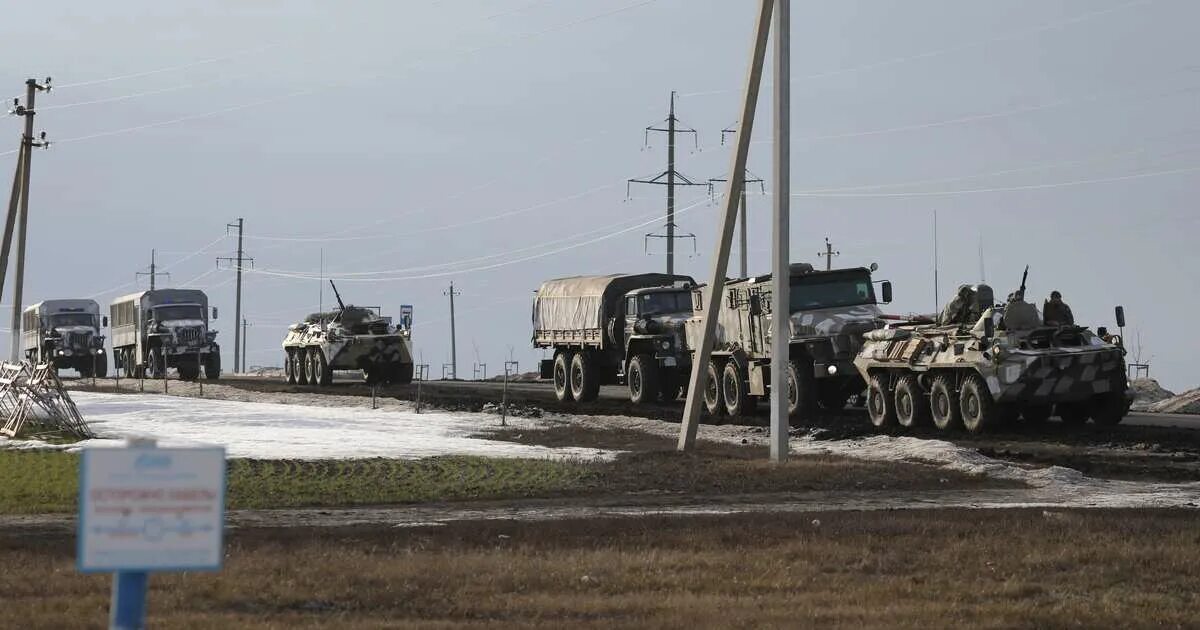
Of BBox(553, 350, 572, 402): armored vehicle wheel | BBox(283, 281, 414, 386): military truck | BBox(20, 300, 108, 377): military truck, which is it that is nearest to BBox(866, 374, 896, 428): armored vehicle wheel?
BBox(553, 350, 572, 402): armored vehicle wheel

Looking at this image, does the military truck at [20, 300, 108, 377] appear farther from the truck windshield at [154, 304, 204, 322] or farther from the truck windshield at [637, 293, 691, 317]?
the truck windshield at [637, 293, 691, 317]

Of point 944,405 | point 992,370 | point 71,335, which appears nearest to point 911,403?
point 944,405

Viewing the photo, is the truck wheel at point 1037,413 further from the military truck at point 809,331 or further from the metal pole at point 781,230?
the metal pole at point 781,230

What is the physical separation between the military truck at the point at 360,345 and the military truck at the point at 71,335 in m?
20.2

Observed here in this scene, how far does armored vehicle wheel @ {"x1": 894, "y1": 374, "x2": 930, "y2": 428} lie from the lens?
30.5 m

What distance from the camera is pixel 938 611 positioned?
11094mm

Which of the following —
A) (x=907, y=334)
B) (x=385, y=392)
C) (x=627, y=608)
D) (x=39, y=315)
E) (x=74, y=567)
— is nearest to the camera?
(x=627, y=608)

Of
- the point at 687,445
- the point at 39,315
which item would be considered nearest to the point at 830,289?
the point at 687,445

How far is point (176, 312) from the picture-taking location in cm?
6309

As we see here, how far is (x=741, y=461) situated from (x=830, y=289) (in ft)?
37.7

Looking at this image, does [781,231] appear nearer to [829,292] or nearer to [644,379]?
[829,292]

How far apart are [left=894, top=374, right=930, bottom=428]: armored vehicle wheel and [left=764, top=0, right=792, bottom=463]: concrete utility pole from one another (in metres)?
8.10

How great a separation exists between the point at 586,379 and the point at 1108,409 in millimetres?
15637

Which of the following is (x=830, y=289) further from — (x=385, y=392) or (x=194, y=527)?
(x=194, y=527)
